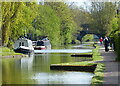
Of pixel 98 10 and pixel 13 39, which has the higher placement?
pixel 98 10

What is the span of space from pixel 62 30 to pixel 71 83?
61.5 meters

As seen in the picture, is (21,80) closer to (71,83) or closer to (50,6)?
(71,83)

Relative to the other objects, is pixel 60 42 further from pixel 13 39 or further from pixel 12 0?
pixel 12 0

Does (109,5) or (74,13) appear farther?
(74,13)

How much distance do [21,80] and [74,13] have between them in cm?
7211

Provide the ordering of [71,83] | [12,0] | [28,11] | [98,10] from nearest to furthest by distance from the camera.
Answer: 1. [71,83]
2. [12,0]
3. [28,11]
4. [98,10]

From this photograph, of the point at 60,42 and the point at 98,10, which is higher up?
the point at 98,10

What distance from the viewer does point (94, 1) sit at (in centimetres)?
7056

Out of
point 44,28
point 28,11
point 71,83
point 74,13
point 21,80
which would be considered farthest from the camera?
point 74,13

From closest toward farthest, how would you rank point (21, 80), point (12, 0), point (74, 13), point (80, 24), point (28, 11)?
point (21, 80) → point (12, 0) → point (28, 11) → point (74, 13) → point (80, 24)

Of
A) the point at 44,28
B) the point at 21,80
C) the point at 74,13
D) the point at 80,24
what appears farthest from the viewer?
the point at 80,24

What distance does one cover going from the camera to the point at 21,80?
17.0m

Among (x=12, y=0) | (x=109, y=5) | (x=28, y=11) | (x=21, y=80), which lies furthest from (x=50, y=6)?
(x=21, y=80)

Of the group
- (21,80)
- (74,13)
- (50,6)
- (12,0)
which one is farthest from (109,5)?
(21,80)
